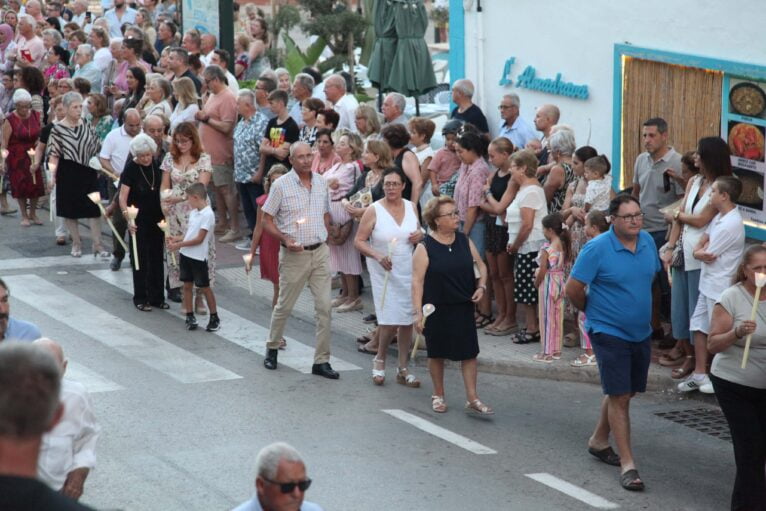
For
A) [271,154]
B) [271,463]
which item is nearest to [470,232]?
[271,154]

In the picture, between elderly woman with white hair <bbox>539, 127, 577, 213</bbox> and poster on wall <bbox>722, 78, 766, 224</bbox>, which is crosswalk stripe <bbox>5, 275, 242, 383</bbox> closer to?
elderly woman with white hair <bbox>539, 127, 577, 213</bbox>

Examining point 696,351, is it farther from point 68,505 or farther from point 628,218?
point 68,505

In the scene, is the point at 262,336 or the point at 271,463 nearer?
the point at 271,463

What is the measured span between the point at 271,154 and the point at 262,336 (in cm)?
344

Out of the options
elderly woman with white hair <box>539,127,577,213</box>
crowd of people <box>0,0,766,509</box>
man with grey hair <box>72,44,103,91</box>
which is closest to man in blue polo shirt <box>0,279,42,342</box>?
crowd of people <box>0,0,766,509</box>

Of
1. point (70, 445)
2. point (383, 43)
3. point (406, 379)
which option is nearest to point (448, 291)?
point (406, 379)

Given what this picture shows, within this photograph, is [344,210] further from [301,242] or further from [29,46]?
[29,46]

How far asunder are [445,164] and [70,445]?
786 cm

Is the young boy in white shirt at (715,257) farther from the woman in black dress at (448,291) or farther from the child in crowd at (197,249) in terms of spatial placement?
the child in crowd at (197,249)

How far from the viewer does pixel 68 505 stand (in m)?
3.77

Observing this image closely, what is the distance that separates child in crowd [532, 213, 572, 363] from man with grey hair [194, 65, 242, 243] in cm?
611

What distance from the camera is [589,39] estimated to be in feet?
47.3

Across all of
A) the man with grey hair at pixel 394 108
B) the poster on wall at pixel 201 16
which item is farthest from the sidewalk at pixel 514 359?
Answer: the poster on wall at pixel 201 16

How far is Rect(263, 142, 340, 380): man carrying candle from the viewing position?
11.8 m
